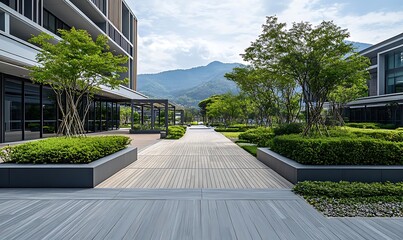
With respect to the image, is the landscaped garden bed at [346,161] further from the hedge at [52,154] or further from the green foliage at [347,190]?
the hedge at [52,154]

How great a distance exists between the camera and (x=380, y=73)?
3384 centimetres

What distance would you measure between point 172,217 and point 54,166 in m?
3.33

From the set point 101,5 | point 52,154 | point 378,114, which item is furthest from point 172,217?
point 378,114

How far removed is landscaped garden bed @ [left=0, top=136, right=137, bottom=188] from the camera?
5.73m

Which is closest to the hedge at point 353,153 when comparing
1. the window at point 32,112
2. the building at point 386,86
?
the window at point 32,112

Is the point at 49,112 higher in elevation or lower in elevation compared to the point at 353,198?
higher

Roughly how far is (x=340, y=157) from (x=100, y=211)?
5.52 meters

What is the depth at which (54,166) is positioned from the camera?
19.0 ft

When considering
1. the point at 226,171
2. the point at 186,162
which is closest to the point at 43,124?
the point at 186,162

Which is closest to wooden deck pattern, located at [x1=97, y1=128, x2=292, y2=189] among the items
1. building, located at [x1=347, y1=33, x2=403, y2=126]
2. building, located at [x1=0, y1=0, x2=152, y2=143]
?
building, located at [x1=0, y1=0, x2=152, y2=143]

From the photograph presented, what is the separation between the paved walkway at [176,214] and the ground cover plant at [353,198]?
238mm

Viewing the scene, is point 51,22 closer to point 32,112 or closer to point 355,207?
point 32,112

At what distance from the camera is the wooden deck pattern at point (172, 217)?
3580 mm

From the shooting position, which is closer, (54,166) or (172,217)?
(172,217)
